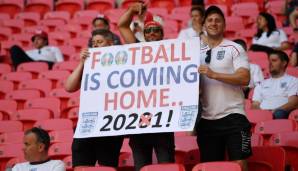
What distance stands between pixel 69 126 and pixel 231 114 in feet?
9.00

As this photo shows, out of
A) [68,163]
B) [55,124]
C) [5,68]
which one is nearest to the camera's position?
[68,163]

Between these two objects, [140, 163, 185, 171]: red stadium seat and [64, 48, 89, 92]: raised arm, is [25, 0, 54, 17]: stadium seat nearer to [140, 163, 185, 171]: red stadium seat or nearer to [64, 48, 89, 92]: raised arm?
[64, 48, 89, 92]: raised arm

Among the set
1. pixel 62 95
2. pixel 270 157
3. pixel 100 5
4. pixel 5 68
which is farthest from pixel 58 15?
pixel 270 157

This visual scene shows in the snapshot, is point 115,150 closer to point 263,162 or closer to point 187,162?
point 187,162

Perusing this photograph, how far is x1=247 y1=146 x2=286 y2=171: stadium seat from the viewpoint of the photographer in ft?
23.6

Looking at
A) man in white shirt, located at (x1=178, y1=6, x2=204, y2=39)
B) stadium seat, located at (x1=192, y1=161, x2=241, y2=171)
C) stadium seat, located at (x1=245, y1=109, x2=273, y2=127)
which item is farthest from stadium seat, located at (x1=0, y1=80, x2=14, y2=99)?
stadium seat, located at (x1=192, y1=161, x2=241, y2=171)

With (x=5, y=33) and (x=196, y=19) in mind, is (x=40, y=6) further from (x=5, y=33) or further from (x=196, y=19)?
(x=196, y=19)

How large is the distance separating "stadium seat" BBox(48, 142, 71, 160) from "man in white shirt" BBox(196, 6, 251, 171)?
168cm

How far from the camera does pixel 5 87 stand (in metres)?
11.3

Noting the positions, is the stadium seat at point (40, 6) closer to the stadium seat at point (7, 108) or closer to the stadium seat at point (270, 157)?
the stadium seat at point (7, 108)

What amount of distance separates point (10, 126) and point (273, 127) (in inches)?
118

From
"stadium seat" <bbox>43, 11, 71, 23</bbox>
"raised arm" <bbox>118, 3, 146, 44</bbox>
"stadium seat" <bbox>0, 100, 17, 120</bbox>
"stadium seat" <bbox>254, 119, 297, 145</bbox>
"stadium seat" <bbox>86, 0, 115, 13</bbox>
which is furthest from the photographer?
"stadium seat" <bbox>86, 0, 115, 13</bbox>

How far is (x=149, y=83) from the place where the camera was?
6.99 meters

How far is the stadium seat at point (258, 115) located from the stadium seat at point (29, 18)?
267 inches
